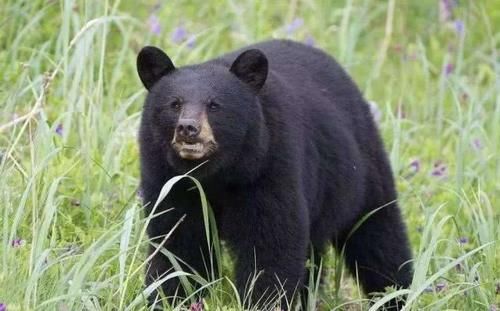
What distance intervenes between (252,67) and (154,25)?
302cm

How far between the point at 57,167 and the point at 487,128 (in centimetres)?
345

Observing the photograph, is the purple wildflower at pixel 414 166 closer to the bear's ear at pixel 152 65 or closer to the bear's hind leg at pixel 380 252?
the bear's hind leg at pixel 380 252

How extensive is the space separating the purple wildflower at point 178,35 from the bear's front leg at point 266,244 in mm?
3014

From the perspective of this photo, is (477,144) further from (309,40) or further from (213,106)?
(213,106)

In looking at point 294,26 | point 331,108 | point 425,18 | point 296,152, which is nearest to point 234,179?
point 296,152

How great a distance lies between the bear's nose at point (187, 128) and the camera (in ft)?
15.3

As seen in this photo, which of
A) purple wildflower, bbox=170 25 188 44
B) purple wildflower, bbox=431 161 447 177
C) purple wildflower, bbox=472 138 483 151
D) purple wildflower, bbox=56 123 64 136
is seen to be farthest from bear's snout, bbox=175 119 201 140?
purple wildflower, bbox=170 25 188 44

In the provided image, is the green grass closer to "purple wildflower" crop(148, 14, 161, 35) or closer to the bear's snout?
"purple wildflower" crop(148, 14, 161, 35)

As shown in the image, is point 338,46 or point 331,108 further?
point 338,46

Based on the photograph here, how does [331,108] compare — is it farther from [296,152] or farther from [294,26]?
[294,26]

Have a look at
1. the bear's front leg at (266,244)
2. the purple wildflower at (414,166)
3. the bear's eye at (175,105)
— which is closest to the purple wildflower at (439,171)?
the purple wildflower at (414,166)

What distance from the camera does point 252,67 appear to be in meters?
4.99

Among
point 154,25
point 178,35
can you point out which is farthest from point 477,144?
point 154,25

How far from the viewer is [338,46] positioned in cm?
841
